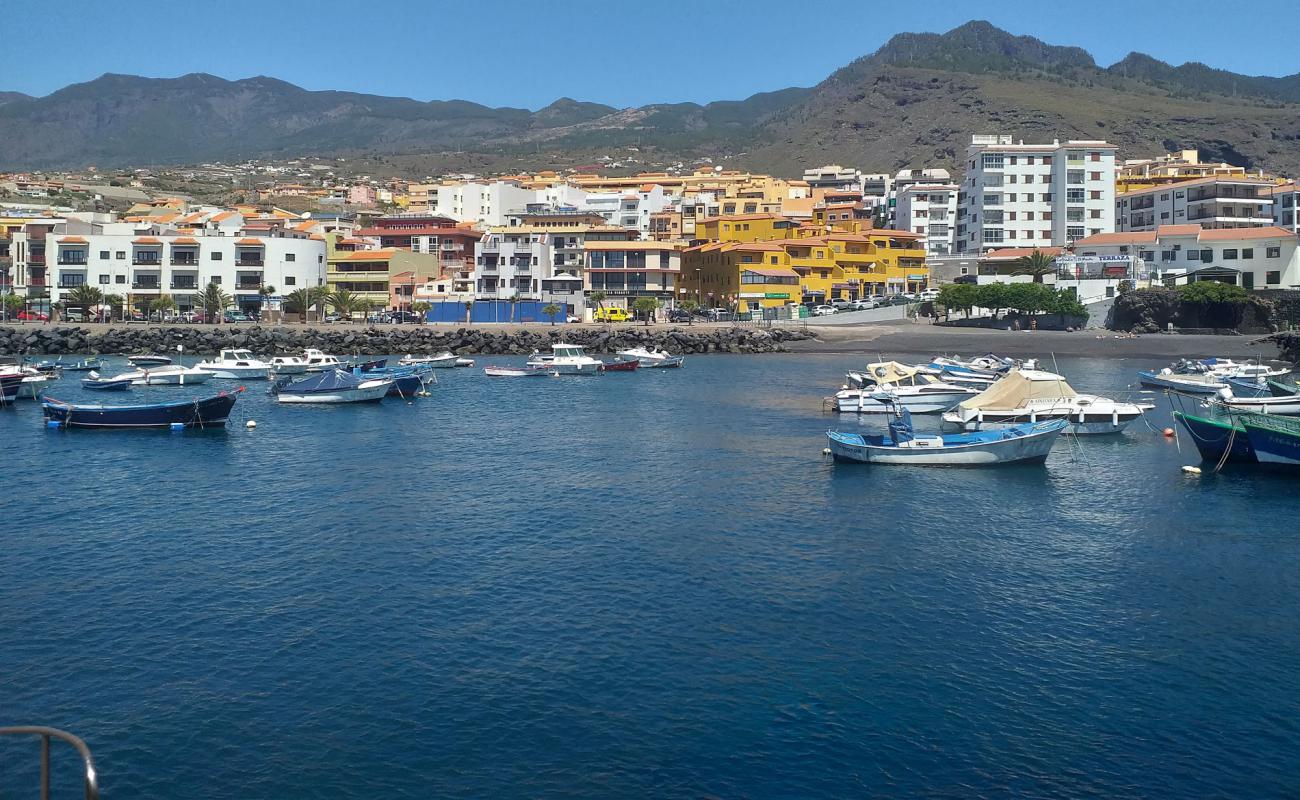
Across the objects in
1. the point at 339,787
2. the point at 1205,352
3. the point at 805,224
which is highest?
the point at 805,224

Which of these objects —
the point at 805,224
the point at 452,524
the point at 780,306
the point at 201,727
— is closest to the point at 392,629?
the point at 201,727

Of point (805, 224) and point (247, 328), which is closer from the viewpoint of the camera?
point (247, 328)

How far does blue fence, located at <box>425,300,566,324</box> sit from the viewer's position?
332 ft

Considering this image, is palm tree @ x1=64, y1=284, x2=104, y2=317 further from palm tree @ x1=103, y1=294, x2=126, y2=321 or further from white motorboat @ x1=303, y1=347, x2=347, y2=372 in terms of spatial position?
white motorboat @ x1=303, y1=347, x2=347, y2=372

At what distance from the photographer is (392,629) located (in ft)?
66.6

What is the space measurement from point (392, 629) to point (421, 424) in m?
27.6

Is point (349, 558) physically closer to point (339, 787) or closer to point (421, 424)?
point (339, 787)

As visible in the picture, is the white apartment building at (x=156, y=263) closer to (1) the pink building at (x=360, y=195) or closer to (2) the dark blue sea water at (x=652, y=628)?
(2) the dark blue sea water at (x=652, y=628)

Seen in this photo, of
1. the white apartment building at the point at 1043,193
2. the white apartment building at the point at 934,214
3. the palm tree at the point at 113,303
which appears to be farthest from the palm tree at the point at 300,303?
the white apartment building at the point at 934,214

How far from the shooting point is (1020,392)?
138 ft

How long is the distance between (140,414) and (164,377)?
18.5 metres

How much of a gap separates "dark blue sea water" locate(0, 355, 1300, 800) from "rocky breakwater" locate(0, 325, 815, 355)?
157ft

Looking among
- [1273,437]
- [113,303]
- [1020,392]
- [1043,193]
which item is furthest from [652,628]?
[1043,193]

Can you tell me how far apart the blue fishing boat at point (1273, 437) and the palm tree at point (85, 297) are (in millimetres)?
89327
